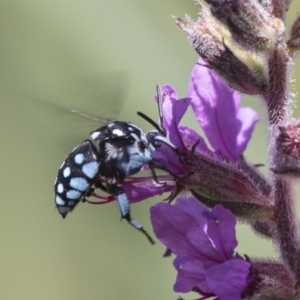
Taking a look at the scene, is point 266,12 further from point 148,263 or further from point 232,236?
point 148,263

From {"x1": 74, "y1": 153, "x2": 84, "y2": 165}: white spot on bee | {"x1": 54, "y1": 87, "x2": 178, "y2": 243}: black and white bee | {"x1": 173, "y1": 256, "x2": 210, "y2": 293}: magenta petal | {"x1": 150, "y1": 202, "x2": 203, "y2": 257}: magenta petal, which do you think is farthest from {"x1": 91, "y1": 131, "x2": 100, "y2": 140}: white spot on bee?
{"x1": 173, "y1": 256, "x2": 210, "y2": 293}: magenta petal

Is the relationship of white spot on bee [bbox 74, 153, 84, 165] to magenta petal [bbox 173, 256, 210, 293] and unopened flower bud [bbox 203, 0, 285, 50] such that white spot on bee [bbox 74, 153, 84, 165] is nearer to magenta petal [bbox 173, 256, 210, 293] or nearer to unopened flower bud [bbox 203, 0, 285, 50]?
magenta petal [bbox 173, 256, 210, 293]

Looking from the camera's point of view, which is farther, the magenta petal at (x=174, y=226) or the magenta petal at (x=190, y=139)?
the magenta petal at (x=190, y=139)

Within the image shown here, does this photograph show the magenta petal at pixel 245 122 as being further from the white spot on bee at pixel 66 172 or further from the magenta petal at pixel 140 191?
the white spot on bee at pixel 66 172

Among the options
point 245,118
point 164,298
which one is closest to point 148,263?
point 164,298

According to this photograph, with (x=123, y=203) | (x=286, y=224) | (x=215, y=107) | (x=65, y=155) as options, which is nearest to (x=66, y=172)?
(x=123, y=203)

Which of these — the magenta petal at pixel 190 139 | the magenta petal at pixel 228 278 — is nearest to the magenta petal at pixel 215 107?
the magenta petal at pixel 190 139
